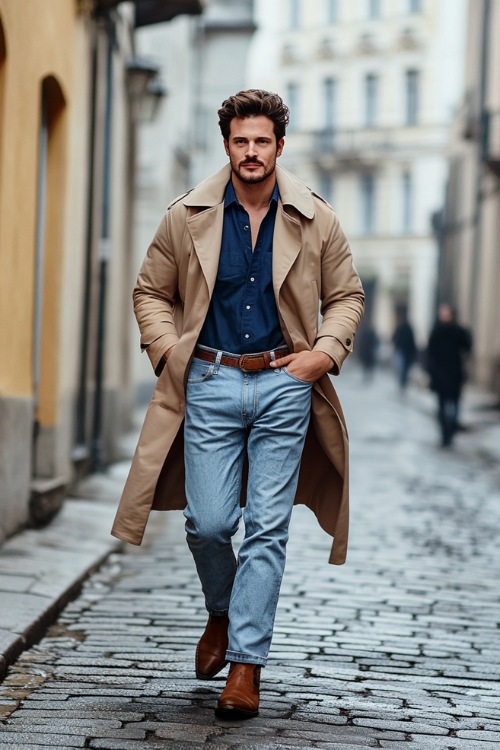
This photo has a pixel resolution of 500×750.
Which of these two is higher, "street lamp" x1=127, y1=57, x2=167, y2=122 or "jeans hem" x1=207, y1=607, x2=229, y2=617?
"street lamp" x1=127, y1=57, x2=167, y2=122

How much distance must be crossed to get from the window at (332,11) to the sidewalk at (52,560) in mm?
47350

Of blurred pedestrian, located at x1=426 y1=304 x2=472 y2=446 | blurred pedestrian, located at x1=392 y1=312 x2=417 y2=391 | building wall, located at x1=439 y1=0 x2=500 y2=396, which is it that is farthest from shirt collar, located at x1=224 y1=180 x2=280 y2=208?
blurred pedestrian, located at x1=392 y1=312 x2=417 y2=391

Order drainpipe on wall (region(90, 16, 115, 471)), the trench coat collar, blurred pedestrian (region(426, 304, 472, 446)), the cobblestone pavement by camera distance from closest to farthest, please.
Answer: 1. the cobblestone pavement
2. the trench coat collar
3. drainpipe on wall (region(90, 16, 115, 471))
4. blurred pedestrian (region(426, 304, 472, 446))

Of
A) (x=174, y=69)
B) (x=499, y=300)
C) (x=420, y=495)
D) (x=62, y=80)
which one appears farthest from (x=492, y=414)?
(x=62, y=80)

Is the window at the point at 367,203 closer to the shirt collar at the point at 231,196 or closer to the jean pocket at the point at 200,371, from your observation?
the shirt collar at the point at 231,196

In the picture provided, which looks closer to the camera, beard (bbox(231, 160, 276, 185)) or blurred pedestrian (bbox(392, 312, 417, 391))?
beard (bbox(231, 160, 276, 185))

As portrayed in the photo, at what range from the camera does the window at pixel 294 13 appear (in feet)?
192

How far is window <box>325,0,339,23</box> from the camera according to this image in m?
57.6

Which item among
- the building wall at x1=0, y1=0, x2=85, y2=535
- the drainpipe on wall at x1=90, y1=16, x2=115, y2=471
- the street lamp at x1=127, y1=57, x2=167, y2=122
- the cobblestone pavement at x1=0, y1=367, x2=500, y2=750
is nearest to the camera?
the cobblestone pavement at x1=0, y1=367, x2=500, y2=750

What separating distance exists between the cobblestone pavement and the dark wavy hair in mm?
1964

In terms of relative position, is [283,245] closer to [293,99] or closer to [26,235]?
[26,235]

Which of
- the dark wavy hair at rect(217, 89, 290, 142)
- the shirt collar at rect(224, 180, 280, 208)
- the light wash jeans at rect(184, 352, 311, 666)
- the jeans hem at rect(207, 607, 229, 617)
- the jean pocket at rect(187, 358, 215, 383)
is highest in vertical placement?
the dark wavy hair at rect(217, 89, 290, 142)

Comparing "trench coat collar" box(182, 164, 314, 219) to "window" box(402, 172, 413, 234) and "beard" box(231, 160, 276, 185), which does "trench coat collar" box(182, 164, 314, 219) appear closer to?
"beard" box(231, 160, 276, 185)

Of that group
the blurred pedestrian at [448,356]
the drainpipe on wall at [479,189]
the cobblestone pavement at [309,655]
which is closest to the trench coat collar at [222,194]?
the cobblestone pavement at [309,655]
